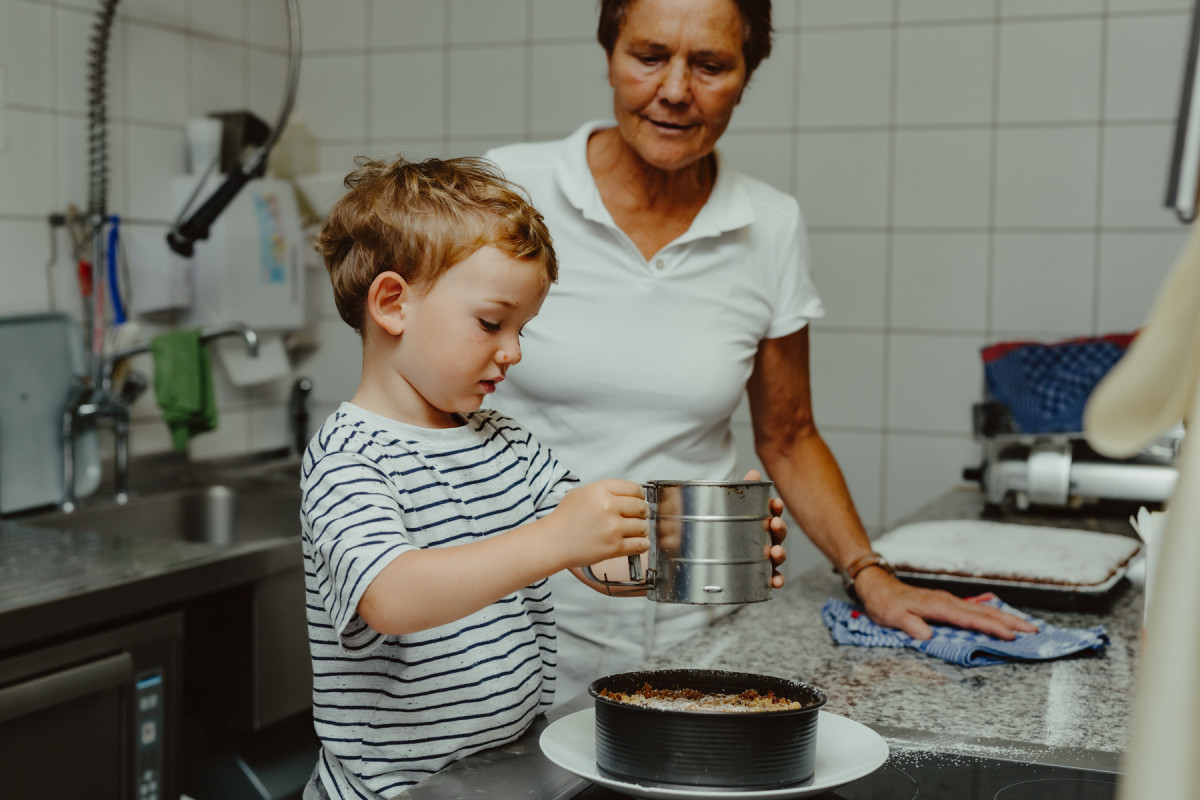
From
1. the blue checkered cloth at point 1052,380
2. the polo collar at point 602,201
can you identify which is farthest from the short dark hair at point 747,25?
the blue checkered cloth at point 1052,380

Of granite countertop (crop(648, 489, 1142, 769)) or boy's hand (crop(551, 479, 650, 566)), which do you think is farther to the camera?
granite countertop (crop(648, 489, 1142, 769))

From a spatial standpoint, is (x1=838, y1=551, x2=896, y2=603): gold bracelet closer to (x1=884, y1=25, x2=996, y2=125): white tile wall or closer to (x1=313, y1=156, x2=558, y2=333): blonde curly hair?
(x1=313, y1=156, x2=558, y2=333): blonde curly hair

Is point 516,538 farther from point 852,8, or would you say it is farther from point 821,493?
point 852,8

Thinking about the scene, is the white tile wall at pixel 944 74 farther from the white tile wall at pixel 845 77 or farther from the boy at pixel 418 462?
the boy at pixel 418 462

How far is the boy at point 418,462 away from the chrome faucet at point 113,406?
1.47 metres

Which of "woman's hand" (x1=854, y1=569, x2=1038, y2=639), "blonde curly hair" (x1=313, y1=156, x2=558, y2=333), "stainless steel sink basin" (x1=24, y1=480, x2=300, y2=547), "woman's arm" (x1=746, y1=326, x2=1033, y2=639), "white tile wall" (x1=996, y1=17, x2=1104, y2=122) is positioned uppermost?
"white tile wall" (x1=996, y1=17, x2=1104, y2=122)

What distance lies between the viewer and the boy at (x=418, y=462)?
82 centimetres

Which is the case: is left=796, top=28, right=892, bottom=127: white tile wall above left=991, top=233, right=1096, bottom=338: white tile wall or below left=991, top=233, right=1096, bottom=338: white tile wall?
above

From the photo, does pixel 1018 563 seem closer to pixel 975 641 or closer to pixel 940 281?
pixel 975 641

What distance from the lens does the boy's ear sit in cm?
84

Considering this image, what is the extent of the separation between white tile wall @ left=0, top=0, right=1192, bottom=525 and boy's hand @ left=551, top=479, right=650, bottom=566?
1812mm

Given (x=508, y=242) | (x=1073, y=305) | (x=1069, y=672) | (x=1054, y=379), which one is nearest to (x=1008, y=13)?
(x=1073, y=305)

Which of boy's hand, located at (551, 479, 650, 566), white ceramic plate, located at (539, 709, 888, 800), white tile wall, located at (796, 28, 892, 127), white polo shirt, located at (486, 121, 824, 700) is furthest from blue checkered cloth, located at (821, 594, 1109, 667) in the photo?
white tile wall, located at (796, 28, 892, 127)

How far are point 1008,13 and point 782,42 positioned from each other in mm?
478
